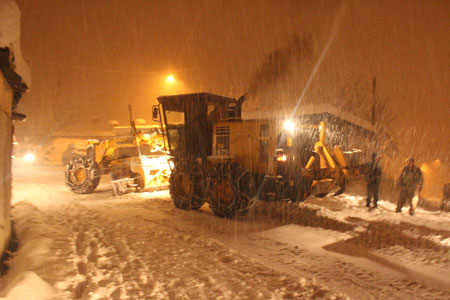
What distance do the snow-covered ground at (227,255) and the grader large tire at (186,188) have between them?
1.29 feet

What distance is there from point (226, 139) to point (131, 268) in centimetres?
501

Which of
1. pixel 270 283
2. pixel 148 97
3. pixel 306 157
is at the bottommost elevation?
pixel 270 283

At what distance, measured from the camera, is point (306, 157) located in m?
8.84

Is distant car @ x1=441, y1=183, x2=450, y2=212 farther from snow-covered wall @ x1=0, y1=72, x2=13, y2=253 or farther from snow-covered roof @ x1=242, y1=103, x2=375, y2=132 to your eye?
snow-covered wall @ x1=0, y1=72, x2=13, y2=253

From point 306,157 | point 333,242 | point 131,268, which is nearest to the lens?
point 131,268

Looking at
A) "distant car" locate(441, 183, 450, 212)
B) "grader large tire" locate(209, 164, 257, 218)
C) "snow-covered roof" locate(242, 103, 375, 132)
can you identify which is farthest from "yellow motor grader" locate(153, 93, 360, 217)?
"distant car" locate(441, 183, 450, 212)

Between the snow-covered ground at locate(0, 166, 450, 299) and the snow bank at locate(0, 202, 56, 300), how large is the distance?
0.02 m

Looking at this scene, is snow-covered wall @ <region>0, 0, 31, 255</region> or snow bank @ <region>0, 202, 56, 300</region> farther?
snow-covered wall @ <region>0, 0, 31, 255</region>

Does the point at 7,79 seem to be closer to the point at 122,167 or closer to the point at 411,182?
the point at 122,167

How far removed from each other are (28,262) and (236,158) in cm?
551

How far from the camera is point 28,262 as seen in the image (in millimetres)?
4109

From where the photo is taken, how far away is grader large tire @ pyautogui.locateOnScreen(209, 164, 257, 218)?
25.3 ft

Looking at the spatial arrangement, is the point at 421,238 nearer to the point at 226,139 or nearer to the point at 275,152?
the point at 275,152

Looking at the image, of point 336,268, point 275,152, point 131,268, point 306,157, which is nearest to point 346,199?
point 306,157
